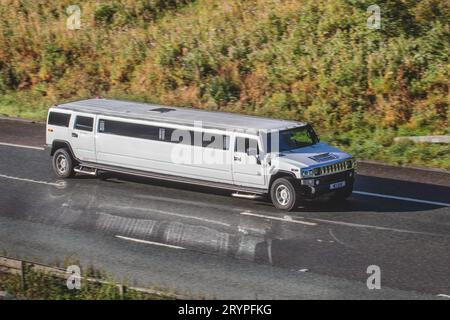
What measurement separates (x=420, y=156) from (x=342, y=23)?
746 centimetres

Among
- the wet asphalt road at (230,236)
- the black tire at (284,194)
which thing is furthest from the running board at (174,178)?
the wet asphalt road at (230,236)

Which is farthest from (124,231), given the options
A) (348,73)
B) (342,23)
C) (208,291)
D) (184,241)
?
(342,23)

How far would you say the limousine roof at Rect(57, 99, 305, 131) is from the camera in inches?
863

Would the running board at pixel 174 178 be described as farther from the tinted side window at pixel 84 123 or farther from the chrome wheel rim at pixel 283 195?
the tinted side window at pixel 84 123

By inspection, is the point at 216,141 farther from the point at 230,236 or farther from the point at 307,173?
the point at 230,236

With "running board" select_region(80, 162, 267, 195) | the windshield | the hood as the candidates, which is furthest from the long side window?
the hood

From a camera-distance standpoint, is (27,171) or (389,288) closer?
(389,288)

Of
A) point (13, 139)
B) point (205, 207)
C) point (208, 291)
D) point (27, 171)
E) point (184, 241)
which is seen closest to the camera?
point (208, 291)

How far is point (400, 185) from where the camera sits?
23562 millimetres

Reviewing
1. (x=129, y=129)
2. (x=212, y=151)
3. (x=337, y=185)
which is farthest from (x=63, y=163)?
(x=337, y=185)

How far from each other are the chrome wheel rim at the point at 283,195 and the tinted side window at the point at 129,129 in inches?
135

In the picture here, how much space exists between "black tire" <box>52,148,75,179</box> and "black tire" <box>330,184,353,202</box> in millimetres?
7259

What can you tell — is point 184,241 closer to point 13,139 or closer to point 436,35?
point 13,139

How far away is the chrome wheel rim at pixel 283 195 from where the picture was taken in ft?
69.0
